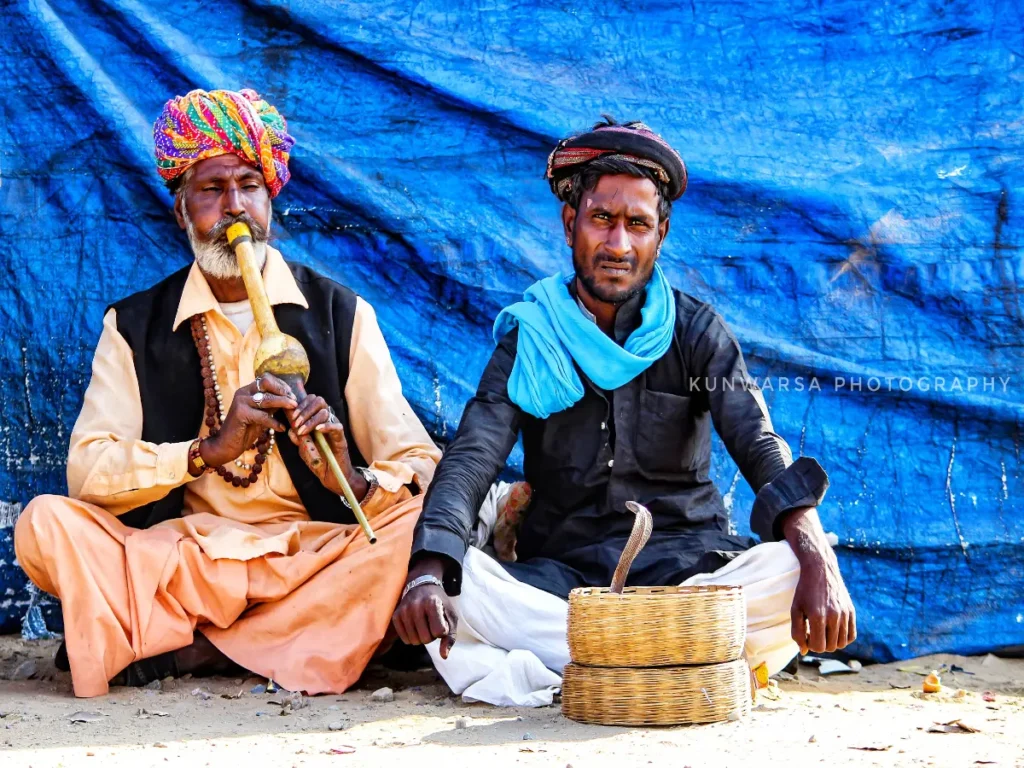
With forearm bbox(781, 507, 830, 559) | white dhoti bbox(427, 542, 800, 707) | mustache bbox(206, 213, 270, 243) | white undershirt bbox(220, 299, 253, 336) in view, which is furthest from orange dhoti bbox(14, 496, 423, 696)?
forearm bbox(781, 507, 830, 559)

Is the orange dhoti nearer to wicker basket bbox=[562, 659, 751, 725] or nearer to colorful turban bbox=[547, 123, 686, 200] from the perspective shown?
wicker basket bbox=[562, 659, 751, 725]

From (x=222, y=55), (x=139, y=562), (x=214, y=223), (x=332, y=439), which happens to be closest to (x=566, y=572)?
(x=332, y=439)

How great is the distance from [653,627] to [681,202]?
1982 millimetres

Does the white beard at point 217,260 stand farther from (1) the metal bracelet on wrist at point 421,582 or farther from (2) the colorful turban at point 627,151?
(1) the metal bracelet on wrist at point 421,582

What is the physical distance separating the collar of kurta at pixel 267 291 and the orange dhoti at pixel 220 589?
2.23 ft

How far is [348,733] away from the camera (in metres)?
3.26

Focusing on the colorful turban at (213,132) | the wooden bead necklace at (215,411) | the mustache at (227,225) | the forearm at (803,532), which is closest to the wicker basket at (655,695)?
the forearm at (803,532)

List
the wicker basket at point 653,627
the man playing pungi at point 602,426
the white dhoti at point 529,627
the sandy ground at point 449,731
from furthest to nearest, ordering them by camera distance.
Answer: the man playing pungi at point 602,426, the white dhoti at point 529,627, the wicker basket at point 653,627, the sandy ground at point 449,731

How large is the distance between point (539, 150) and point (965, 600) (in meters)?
2.06

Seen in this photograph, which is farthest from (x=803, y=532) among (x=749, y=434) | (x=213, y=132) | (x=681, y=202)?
(x=213, y=132)

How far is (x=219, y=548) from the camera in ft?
13.2

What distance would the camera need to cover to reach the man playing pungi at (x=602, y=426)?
3.72 m

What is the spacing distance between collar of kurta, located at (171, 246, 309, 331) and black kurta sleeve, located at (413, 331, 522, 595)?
2.39 feet

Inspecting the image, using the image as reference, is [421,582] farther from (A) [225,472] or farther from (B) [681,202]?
(B) [681,202]
